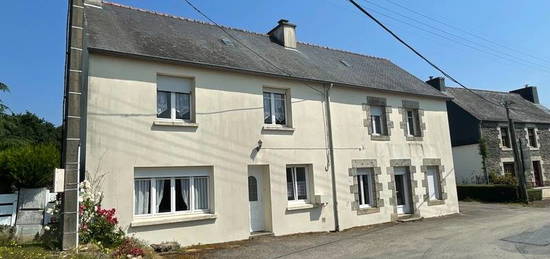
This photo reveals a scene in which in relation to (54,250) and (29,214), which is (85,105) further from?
(54,250)

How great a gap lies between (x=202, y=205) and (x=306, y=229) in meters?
3.24

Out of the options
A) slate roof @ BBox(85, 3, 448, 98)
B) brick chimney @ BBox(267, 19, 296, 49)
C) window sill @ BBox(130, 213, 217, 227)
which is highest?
brick chimney @ BBox(267, 19, 296, 49)

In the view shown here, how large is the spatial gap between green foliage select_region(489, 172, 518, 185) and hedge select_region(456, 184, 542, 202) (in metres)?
1.68

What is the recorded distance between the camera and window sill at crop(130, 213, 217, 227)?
29.6ft

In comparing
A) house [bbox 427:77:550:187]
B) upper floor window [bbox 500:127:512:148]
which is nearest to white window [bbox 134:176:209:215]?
house [bbox 427:77:550:187]

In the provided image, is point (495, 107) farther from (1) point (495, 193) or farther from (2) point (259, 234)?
(2) point (259, 234)

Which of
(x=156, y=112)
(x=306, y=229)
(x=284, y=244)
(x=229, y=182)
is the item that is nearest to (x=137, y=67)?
(x=156, y=112)

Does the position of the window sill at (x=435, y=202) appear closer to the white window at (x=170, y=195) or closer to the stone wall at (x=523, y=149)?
the stone wall at (x=523, y=149)

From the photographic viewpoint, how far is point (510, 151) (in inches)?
967

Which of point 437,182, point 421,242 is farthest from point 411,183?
point 421,242

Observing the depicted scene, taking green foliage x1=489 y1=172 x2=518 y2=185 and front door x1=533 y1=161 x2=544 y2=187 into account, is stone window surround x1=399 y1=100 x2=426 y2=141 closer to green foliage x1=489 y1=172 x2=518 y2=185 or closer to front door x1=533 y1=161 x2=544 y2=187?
green foliage x1=489 y1=172 x2=518 y2=185

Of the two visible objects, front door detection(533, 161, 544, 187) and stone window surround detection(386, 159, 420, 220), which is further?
front door detection(533, 161, 544, 187)

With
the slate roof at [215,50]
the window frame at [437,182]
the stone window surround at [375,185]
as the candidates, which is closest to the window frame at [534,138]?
the slate roof at [215,50]

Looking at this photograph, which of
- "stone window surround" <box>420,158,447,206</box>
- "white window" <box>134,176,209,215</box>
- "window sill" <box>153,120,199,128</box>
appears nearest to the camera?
"white window" <box>134,176,209,215</box>
